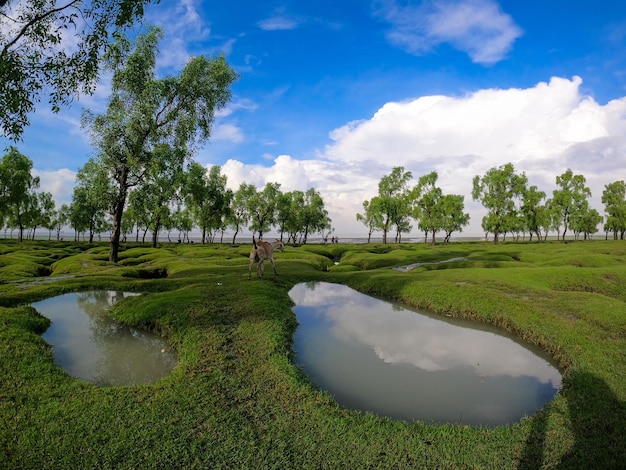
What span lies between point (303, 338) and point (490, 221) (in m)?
83.3

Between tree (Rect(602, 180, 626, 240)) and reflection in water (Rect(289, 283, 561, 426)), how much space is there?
116856 mm

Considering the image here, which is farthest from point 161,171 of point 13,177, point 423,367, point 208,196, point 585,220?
point 585,220

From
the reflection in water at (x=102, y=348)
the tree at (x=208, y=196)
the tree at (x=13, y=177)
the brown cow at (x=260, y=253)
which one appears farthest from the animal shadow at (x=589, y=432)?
the tree at (x=208, y=196)

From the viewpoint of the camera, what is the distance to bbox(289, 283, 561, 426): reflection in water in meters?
8.79

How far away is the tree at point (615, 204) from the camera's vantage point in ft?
326

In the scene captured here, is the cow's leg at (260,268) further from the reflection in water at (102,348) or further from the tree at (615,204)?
the tree at (615,204)

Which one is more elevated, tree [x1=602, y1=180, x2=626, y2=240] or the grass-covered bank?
tree [x1=602, y1=180, x2=626, y2=240]

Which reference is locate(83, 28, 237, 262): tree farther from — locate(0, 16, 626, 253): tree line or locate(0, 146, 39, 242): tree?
locate(0, 146, 39, 242): tree

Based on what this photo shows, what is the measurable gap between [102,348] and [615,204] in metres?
134

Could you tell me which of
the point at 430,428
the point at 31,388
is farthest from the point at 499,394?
the point at 31,388

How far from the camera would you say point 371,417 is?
7.71 m

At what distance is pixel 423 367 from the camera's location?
11.2 metres

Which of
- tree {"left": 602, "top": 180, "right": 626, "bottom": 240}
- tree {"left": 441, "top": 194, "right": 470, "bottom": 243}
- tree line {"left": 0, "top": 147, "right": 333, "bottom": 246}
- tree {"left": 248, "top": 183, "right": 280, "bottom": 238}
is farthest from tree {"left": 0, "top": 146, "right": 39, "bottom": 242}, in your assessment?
tree {"left": 602, "top": 180, "right": 626, "bottom": 240}

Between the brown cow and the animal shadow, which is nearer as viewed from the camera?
the animal shadow
